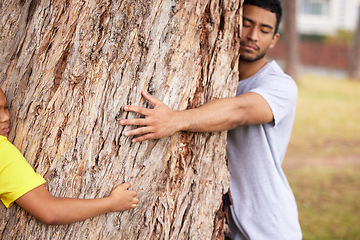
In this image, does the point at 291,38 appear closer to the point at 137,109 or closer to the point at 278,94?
the point at 278,94

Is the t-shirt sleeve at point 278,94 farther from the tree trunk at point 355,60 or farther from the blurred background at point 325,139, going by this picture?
the tree trunk at point 355,60

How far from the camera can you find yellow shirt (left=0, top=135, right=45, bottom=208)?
196 centimetres

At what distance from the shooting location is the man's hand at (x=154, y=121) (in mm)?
2172

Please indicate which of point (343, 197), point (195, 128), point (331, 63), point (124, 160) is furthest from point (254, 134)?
point (331, 63)

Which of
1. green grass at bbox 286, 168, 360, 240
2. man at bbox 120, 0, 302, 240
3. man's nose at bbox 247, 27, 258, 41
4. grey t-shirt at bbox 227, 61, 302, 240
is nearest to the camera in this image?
man at bbox 120, 0, 302, 240

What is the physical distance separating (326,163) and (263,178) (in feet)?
22.6

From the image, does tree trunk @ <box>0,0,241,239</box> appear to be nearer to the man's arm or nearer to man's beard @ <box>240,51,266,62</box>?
the man's arm

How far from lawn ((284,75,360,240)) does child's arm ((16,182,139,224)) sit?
416 centimetres

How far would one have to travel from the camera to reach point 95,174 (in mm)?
2184

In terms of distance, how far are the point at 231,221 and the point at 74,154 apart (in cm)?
119

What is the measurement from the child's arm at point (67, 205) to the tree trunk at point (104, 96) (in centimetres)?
6

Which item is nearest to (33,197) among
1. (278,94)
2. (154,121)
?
(154,121)

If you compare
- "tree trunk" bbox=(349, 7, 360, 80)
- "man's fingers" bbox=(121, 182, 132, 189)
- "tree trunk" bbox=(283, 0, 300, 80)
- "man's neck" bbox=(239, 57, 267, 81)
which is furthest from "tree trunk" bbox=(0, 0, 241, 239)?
"tree trunk" bbox=(349, 7, 360, 80)

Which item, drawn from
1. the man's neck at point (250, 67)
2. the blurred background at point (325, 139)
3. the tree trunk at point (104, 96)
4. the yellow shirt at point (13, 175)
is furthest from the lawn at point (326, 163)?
the yellow shirt at point (13, 175)
